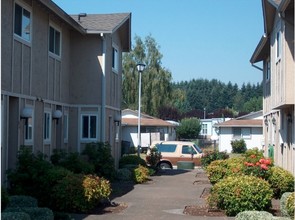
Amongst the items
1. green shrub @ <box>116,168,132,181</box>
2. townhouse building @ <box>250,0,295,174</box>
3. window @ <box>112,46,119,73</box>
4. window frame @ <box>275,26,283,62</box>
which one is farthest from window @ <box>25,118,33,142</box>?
window frame @ <box>275,26,283,62</box>

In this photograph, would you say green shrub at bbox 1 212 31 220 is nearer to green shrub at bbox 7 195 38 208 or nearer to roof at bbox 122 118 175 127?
green shrub at bbox 7 195 38 208

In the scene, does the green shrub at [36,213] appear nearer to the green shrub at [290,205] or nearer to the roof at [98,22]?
the green shrub at [290,205]

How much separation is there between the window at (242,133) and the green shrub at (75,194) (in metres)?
41.1

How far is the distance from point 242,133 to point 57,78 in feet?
119

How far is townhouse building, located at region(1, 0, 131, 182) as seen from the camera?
13.9 m

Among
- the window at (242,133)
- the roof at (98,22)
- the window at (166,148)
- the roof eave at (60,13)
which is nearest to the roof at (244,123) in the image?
the window at (242,133)

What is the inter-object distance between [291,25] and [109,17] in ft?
29.9

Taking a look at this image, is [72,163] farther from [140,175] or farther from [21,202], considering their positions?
[21,202]

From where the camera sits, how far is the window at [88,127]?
20609 mm

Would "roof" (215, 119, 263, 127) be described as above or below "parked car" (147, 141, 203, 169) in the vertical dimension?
above

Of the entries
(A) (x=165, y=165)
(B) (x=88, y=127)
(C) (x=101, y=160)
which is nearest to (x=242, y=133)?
(A) (x=165, y=165)

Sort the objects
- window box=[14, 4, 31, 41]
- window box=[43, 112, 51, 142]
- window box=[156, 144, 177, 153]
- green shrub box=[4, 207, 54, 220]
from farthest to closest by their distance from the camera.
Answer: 1. window box=[156, 144, 177, 153]
2. window box=[43, 112, 51, 142]
3. window box=[14, 4, 31, 41]
4. green shrub box=[4, 207, 54, 220]

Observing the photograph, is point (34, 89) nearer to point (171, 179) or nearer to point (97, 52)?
point (97, 52)

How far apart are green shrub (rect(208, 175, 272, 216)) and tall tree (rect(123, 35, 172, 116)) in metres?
43.4
